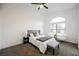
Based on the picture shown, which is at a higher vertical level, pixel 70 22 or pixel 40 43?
pixel 70 22

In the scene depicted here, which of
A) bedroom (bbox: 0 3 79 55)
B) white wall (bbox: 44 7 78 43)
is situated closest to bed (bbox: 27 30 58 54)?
bedroom (bbox: 0 3 79 55)

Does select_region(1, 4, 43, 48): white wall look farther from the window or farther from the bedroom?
the window

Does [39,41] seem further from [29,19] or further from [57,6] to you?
[57,6]

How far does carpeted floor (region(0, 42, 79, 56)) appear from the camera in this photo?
5.72 ft

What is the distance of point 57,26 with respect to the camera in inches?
73.2

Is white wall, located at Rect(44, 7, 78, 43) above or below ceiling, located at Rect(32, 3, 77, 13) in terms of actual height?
below

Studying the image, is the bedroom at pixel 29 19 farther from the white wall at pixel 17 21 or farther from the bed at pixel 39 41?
the bed at pixel 39 41

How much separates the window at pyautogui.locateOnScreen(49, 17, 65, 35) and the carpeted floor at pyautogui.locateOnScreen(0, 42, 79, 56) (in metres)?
0.26

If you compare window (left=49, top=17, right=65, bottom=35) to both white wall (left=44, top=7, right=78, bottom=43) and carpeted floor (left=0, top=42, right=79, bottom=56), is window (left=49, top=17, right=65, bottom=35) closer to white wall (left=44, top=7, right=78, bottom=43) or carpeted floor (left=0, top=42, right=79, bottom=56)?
white wall (left=44, top=7, right=78, bottom=43)

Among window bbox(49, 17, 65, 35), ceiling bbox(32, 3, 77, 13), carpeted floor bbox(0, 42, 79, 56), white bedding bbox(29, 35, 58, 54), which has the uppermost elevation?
ceiling bbox(32, 3, 77, 13)

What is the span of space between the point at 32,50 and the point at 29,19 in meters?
0.68

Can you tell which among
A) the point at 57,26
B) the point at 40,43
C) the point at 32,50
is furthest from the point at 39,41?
the point at 57,26

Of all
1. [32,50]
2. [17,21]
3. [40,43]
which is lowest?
[32,50]

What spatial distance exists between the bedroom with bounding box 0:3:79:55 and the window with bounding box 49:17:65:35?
63 mm
